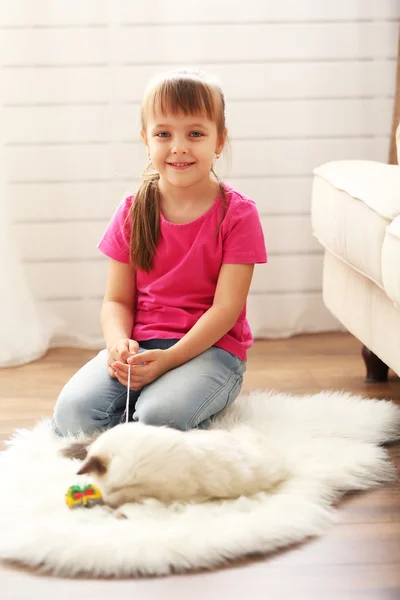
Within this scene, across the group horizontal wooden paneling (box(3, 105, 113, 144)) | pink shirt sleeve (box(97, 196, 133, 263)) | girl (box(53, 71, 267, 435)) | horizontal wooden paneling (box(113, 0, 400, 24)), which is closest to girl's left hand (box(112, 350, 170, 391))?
girl (box(53, 71, 267, 435))

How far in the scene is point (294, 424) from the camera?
5.13ft

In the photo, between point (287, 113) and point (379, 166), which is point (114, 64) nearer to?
point (287, 113)

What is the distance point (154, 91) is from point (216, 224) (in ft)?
0.86

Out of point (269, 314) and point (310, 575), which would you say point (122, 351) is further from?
point (269, 314)

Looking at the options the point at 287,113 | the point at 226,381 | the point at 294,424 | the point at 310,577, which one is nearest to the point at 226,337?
the point at 226,381

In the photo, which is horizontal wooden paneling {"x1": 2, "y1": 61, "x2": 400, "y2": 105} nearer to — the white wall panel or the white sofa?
the white wall panel

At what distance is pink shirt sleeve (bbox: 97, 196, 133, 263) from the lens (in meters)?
1.65

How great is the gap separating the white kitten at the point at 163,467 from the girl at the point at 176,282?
18 centimetres

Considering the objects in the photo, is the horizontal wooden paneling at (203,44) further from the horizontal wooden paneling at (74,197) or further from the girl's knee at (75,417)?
the girl's knee at (75,417)

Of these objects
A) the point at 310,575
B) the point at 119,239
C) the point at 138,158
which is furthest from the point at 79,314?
the point at 310,575

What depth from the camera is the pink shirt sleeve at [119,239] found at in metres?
1.65

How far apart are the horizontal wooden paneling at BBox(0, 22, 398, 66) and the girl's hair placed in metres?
0.62

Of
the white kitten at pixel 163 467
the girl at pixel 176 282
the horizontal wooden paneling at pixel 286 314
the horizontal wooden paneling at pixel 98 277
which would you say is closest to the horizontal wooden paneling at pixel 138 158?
the horizontal wooden paneling at pixel 98 277

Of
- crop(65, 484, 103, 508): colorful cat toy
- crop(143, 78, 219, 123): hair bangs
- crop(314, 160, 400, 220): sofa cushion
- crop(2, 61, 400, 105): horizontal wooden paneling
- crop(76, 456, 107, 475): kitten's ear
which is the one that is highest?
crop(143, 78, 219, 123): hair bangs
